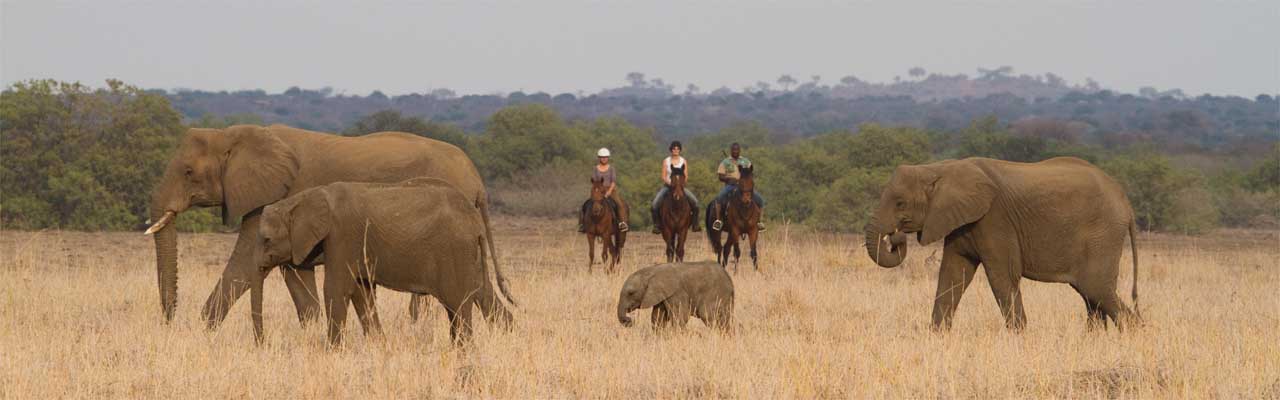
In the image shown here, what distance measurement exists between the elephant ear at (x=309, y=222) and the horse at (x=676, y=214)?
11.0 m

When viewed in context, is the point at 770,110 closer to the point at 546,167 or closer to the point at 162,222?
the point at 546,167

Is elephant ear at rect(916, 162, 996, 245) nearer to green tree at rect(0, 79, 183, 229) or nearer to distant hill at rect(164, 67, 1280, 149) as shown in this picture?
green tree at rect(0, 79, 183, 229)

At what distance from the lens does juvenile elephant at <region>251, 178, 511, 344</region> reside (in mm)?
9750

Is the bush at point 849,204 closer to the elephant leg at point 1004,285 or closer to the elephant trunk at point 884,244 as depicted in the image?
the elephant trunk at point 884,244

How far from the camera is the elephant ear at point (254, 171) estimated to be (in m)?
11.5

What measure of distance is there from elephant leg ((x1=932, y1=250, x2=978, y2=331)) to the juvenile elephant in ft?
12.2

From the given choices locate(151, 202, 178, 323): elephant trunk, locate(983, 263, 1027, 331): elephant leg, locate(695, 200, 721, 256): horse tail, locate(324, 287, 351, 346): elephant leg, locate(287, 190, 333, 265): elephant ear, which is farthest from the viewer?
locate(695, 200, 721, 256): horse tail

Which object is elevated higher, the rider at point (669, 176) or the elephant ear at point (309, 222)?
the elephant ear at point (309, 222)

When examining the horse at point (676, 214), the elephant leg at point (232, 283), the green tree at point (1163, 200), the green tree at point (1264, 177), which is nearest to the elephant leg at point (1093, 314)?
the elephant leg at point (232, 283)

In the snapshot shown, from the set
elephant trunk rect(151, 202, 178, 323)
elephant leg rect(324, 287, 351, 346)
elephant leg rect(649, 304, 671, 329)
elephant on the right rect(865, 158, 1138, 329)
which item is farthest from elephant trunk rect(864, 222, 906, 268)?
elephant trunk rect(151, 202, 178, 323)

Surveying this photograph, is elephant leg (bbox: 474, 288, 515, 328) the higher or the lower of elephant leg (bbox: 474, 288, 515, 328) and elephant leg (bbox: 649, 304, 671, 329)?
the higher

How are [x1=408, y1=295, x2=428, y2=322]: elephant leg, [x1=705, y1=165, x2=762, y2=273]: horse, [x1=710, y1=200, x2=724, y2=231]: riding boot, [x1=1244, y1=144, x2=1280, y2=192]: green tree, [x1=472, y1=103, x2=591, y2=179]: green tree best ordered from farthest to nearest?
[x1=472, y1=103, x2=591, y2=179]: green tree
[x1=1244, y1=144, x2=1280, y2=192]: green tree
[x1=710, y1=200, x2=724, y2=231]: riding boot
[x1=705, y1=165, x2=762, y2=273]: horse
[x1=408, y1=295, x2=428, y2=322]: elephant leg

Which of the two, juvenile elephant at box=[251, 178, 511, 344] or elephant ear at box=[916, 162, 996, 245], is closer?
juvenile elephant at box=[251, 178, 511, 344]

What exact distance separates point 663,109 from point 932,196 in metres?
164
